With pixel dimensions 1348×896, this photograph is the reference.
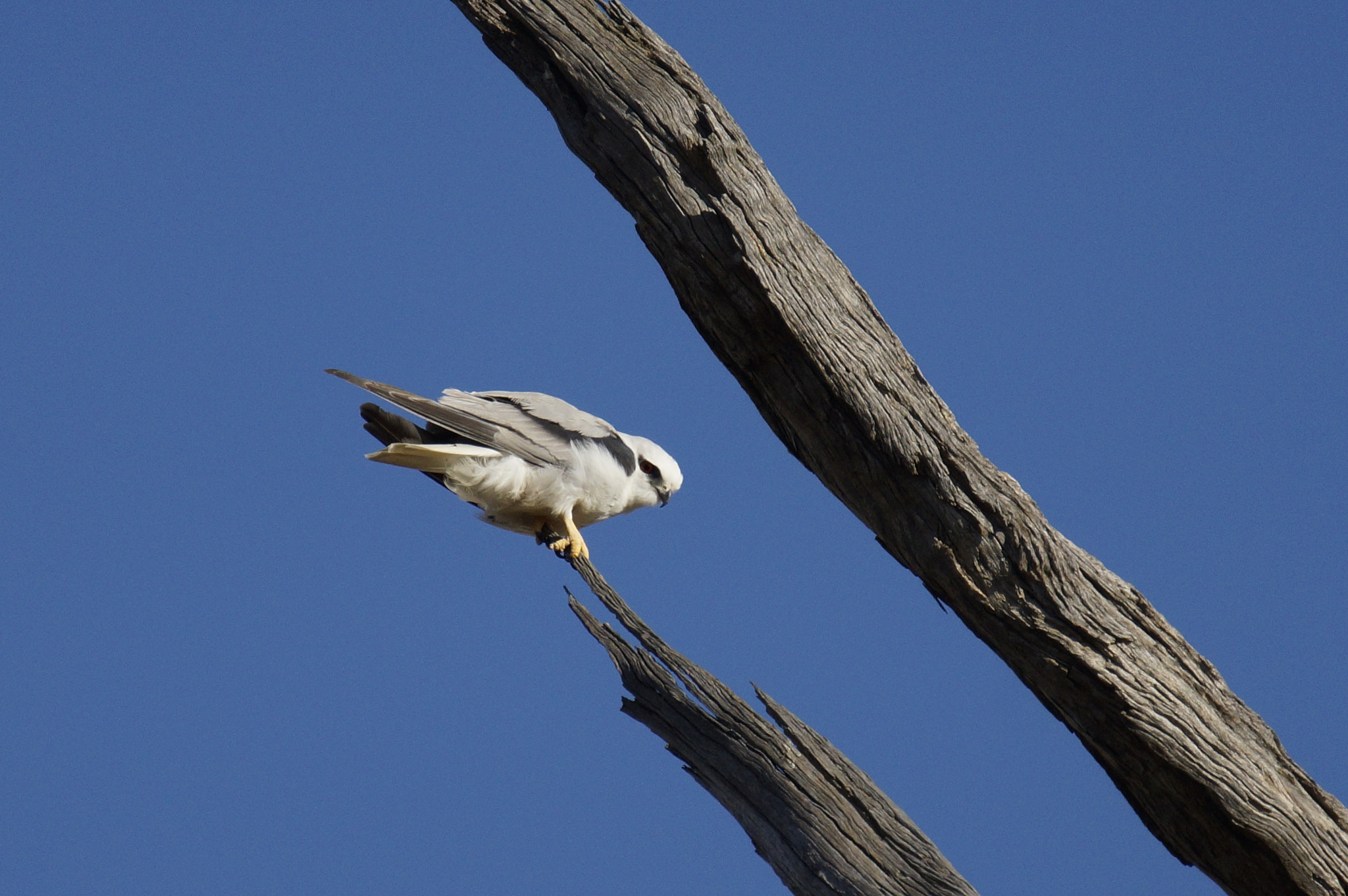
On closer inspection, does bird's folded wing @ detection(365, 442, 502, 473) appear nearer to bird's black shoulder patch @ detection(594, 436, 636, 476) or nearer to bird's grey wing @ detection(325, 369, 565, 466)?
bird's grey wing @ detection(325, 369, 565, 466)

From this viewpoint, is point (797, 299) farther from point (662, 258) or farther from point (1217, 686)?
point (1217, 686)

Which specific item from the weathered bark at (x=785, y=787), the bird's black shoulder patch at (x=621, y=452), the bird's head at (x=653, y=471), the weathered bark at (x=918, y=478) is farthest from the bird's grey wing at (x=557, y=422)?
the weathered bark at (x=918, y=478)

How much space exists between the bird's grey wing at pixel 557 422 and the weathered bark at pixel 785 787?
1377mm

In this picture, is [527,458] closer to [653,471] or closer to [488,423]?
[488,423]

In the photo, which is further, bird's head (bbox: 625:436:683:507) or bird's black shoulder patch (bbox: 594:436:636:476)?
bird's head (bbox: 625:436:683:507)

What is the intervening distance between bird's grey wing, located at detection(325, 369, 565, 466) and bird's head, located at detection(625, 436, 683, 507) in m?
0.63

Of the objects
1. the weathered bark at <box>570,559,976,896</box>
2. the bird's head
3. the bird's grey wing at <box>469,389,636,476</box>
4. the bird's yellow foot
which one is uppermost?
the bird's head

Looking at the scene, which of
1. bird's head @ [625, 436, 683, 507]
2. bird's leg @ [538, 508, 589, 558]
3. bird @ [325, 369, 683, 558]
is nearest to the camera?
bird @ [325, 369, 683, 558]

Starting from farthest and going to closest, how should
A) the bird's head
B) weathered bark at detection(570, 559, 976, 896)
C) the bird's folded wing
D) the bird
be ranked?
the bird's head, the bird, the bird's folded wing, weathered bark at detection(570, 559, 976, 896)

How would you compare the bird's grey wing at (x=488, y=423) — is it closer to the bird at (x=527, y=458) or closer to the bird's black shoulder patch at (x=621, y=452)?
the bird at (x=527, y=458)

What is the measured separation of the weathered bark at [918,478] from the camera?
3.76 metres

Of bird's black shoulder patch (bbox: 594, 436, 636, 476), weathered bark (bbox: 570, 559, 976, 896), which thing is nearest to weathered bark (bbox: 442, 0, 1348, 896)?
weathered bark (bbox: 570, 559, 976, 896)

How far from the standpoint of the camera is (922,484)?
3.82m

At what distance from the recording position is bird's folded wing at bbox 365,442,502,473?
4801mm
